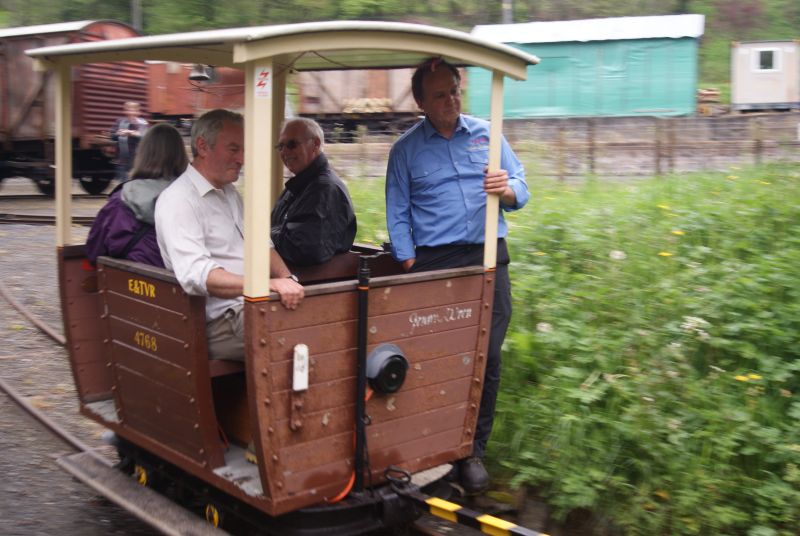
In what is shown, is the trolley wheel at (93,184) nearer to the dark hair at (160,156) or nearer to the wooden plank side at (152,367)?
the dark hair at (160,156)

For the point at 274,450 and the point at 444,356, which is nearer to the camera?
the point at 274,450

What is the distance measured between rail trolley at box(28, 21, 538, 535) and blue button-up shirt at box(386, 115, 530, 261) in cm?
24

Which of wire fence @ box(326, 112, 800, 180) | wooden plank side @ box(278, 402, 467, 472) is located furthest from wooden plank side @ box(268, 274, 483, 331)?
wire fence @ box(326, 112, 800, 180)

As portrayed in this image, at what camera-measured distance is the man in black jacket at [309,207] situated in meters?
4.32

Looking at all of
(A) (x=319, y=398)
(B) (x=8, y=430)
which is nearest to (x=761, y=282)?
(A) (x=319, y=398)

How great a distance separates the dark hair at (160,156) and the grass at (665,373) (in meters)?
2.20

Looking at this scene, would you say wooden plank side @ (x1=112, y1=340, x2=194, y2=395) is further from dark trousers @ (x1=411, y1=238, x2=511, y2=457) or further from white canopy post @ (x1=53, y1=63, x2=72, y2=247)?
dark trousers @ (x1=411, y1=238, x2=511, y2=457)

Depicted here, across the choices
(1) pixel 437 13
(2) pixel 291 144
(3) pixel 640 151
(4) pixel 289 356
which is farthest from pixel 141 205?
(1) pixel 437 13

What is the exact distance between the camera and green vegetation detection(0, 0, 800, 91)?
42.4 meters

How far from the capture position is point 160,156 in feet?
13.8

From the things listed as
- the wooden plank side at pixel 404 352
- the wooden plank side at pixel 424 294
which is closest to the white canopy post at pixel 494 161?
the wooden plank side at pixel 424 294

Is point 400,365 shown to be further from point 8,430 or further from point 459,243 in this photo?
point 8,430

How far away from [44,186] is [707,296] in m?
16.6

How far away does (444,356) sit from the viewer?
12.9ft
